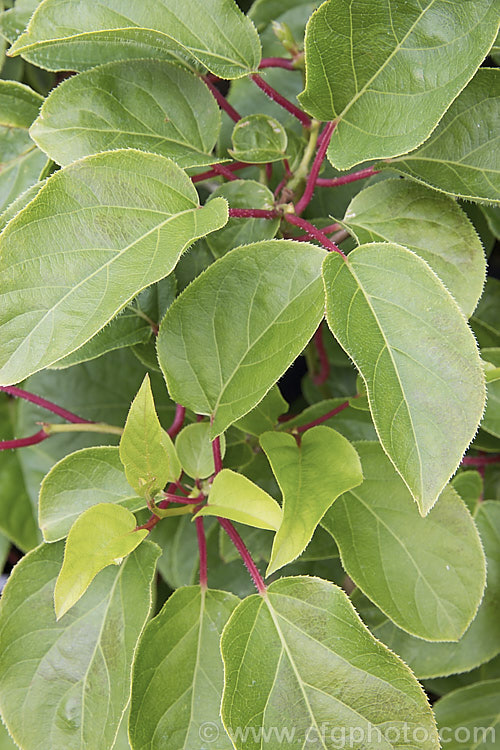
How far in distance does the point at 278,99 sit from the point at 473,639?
60 cm

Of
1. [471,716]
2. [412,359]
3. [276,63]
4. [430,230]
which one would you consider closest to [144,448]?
[412,359]

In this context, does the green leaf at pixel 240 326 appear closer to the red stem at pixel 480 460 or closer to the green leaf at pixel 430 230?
the green leaf at pixel 430 230

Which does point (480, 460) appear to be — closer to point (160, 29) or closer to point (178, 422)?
point (178, 422)

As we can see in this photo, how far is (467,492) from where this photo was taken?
2.32 feet

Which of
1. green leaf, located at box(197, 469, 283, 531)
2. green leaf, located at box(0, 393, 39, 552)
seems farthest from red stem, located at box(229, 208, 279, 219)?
green leaf, located at box(0, 393, 39, 552)

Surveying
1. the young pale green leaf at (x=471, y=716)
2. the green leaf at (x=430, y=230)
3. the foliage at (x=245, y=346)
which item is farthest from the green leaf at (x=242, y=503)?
the young pale green leaf at (x=471, y=716)

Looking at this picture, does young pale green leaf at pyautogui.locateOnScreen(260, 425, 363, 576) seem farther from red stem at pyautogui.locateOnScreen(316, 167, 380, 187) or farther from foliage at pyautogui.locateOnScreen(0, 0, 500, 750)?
red stem at pyautogui.locateOnScreen(316, 167, 380, 187)

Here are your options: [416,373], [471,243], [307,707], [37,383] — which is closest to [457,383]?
[416,373]

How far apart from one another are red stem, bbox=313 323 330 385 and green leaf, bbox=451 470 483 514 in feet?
0.68

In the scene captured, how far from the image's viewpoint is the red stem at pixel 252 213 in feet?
1.77

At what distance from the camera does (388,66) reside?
0.49 metres

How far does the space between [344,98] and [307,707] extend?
0.49 meters

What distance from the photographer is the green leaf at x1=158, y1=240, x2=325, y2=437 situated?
484mm

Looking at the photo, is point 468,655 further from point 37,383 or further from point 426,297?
point 37,383
